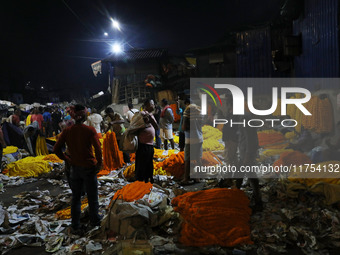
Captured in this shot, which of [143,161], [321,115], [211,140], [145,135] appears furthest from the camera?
[211,140]

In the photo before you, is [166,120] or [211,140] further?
[211,140]

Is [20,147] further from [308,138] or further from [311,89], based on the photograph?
[311,89]

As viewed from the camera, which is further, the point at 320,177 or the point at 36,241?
the point at 320,177

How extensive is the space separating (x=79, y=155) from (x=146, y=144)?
1834 mm

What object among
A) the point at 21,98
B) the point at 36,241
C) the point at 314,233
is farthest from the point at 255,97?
the point at 21,98

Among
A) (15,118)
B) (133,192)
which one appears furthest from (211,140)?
(15,118)

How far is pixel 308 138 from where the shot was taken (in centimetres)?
775

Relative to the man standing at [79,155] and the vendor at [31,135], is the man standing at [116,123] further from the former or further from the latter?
the man standing at [79,155]

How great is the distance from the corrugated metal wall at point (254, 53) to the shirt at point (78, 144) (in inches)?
567

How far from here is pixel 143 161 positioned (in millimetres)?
5617

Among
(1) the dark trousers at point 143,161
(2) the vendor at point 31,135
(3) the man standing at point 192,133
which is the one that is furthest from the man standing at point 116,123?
(2) the vendor at point 31,135

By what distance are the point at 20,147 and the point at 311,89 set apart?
12.2m

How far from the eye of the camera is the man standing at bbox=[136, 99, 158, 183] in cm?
550

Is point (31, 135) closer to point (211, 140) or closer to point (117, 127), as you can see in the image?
point (117, 127)
